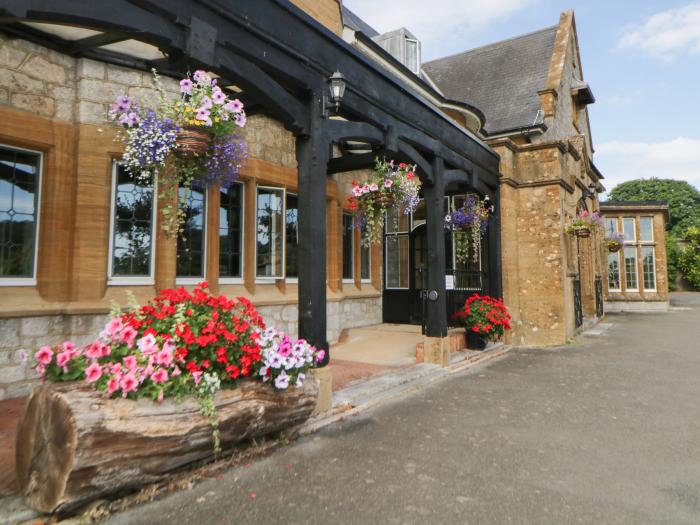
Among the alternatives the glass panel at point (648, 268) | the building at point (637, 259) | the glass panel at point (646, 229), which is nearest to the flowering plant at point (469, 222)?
the building at point (637, 259)

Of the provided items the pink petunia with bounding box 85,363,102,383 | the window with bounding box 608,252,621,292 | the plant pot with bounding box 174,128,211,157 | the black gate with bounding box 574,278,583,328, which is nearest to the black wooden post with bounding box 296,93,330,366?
the plant pot with bounding box 174,128,211,157

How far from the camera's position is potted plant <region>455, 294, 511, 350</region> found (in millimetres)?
8320

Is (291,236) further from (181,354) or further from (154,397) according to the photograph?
(154,397)

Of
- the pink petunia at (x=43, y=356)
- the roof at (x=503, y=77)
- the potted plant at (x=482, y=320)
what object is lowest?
the potted plant at (x=482, y=320)

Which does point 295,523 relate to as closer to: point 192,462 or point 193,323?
point 192,462

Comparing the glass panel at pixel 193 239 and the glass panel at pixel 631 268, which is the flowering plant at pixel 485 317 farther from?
the glass panel at pixel 631 268

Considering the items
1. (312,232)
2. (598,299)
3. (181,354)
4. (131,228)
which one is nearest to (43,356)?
(181,354)

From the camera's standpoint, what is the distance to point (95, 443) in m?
2.51

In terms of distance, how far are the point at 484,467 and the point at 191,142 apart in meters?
3.50

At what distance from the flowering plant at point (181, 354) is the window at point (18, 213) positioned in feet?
8.27

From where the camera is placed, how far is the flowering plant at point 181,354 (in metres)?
2.87

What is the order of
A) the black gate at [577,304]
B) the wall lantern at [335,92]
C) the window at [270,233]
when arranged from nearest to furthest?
the wall lantern at [335,92] < the window at [270,233] < the black gate at [577,304]

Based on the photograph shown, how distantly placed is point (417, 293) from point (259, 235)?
4.41 meters

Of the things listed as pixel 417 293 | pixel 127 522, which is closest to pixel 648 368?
pixel 417 293
